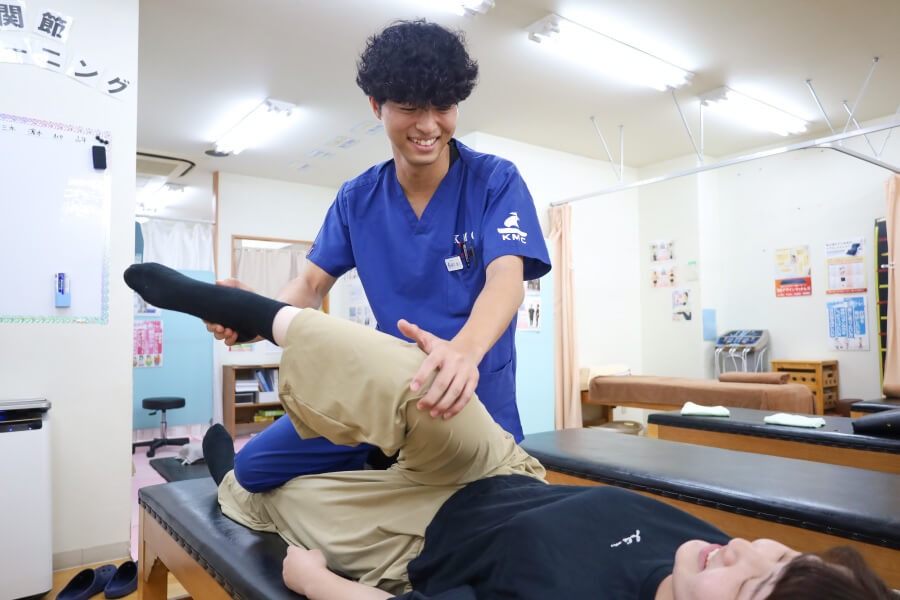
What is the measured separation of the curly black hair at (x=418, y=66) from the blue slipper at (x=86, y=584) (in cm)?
197

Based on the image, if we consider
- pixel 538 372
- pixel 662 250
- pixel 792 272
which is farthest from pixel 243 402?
pixel 792 272

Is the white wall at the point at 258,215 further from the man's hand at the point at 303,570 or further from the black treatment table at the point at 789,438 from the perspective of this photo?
the man's hand at the point at 303,570

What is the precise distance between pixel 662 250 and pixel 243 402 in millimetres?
4430

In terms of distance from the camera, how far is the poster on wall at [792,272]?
4930mm

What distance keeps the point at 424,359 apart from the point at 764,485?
4.09 ft

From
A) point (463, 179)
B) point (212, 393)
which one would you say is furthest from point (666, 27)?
point (212, 393)

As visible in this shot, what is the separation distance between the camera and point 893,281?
408cm

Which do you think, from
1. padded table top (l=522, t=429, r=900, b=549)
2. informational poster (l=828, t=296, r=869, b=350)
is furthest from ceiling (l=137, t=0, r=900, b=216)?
padded table top (l=522, t=429, r=900, b=549)

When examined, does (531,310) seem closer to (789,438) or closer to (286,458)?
(789,438)

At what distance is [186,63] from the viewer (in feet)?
11.5

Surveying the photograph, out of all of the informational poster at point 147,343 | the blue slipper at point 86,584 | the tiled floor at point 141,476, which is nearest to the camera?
the blue slipper at point 86,584

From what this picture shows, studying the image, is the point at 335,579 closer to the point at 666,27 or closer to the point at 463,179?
the point at 463,179

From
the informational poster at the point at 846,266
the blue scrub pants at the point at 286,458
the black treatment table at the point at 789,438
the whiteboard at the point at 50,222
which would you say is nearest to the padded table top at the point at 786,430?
the black treatment table at the point at 789,438

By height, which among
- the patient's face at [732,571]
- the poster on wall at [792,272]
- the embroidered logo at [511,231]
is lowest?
the patient's face at [732,571]
